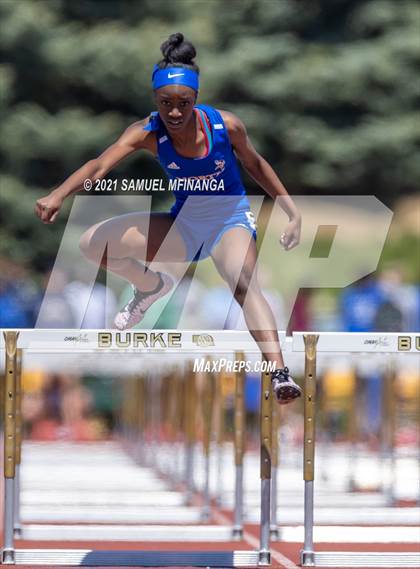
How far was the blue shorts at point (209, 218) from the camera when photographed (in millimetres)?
7156

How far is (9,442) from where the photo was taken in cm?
715

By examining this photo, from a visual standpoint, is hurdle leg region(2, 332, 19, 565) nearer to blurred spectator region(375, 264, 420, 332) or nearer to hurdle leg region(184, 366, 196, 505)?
hurdle leg region(184, 366, 196, 505)

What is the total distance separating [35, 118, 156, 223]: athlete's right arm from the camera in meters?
6.59

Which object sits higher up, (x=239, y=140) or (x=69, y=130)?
(x=69, y=130)

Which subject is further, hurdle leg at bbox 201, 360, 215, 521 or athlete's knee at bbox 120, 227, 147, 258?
hurdle leg at bbox 201, 360, 215, 521

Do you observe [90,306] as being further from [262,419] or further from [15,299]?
[262,419]

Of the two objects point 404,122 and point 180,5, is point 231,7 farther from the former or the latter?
point 404,122

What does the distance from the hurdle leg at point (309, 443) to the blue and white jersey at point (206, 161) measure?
2.83ft

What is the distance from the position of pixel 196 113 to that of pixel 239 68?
1548 cm

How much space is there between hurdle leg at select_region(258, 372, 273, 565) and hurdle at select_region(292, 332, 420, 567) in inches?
7.0

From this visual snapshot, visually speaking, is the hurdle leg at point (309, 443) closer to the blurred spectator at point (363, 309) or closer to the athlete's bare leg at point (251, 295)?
the athlete's bare leg at point (251, 295)

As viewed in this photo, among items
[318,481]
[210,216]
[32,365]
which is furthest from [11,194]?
[210,216]

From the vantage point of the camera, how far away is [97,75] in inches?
850

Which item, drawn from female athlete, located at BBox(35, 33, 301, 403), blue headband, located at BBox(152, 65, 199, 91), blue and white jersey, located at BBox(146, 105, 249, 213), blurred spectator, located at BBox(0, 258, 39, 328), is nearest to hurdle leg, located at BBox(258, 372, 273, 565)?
female athlete, located at BBox(35, 33, 301, 403)
